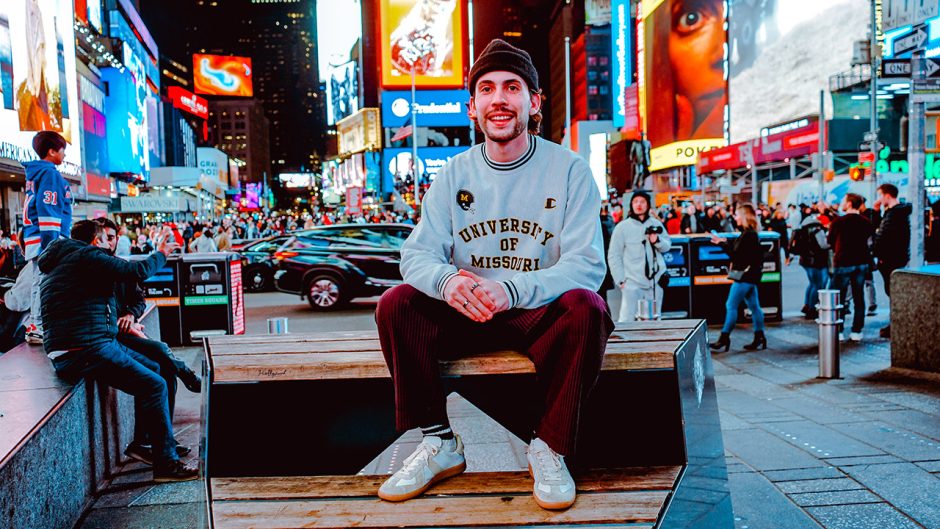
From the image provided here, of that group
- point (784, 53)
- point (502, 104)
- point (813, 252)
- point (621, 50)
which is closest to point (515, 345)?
point (502, 104)

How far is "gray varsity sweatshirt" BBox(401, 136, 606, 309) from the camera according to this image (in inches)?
116

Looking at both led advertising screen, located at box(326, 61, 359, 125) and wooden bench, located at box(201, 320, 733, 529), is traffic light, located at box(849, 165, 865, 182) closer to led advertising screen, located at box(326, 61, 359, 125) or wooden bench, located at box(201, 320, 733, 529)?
wooden bench, located at box(201, 320, 733, 529)

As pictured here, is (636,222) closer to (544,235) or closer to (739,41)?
(544,235)

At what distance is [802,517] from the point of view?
379cm

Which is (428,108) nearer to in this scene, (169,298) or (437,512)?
(169,298)

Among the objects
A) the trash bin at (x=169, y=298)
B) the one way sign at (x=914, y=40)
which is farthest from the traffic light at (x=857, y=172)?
the trash bin at (x=169, y=298)

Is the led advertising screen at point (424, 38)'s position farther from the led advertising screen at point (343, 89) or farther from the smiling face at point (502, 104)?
the smiling face at point (502, 104)

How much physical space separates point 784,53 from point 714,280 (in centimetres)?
4223

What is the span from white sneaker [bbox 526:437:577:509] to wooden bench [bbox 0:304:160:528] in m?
2.03

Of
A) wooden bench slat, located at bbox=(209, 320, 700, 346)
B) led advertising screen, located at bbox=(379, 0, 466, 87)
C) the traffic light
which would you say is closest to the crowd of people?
wooden bench slat, located at bbox=(209, 320, 700, 346)

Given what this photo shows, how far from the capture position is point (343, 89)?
108750 millimetres

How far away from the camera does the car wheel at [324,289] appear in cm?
1367

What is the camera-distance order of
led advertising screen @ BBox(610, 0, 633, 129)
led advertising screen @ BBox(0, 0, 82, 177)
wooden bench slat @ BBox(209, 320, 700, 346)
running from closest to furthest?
wooden bench slat @ BBox(209, 320, 700, 346) → led advertising screen @ BBox(0, 0, 82, 177) → led advertising screen @ BBox(610, 0, 633, 129)

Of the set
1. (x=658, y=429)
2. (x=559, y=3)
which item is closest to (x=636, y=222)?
(x=658, y=429)
